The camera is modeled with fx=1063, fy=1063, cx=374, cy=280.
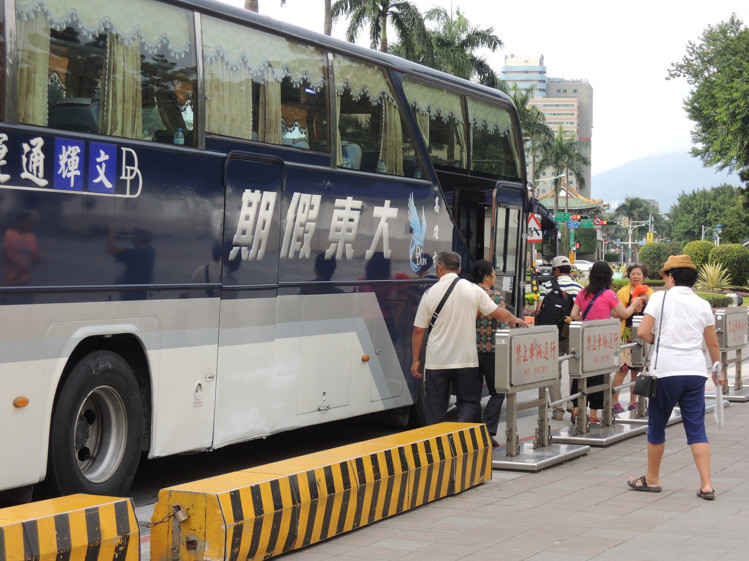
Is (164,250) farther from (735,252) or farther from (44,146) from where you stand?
(735,252)

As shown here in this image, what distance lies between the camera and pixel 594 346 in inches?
433

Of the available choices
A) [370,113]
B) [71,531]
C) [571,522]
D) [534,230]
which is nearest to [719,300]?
[534,230]

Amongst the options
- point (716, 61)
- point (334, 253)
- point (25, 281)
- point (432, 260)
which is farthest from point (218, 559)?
point (716, 61)

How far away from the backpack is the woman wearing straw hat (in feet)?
12.9

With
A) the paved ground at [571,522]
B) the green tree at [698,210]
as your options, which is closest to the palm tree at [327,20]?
the paved ground at [571,522]

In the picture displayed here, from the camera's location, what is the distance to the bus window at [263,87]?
836 cm

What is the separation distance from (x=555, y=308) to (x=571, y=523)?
17.3ft

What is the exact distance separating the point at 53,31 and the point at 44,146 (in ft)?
2.62

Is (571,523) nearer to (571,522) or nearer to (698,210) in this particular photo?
(571,522)

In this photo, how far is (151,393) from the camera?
25.2ft

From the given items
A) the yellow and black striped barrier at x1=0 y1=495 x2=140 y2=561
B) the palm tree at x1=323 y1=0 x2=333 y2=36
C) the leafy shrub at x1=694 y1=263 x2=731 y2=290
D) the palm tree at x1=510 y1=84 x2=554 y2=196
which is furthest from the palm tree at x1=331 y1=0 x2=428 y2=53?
the yellow and black striped barrier at x1=0 y1=495 x2=140 y2=561

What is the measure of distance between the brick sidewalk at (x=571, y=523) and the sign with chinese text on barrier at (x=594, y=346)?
138 cm

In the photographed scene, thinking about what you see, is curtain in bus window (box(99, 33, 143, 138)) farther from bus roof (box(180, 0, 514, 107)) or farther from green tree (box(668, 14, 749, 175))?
green tree (box(668, 14, 749, 175))

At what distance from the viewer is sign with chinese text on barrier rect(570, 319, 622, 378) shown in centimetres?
1073
